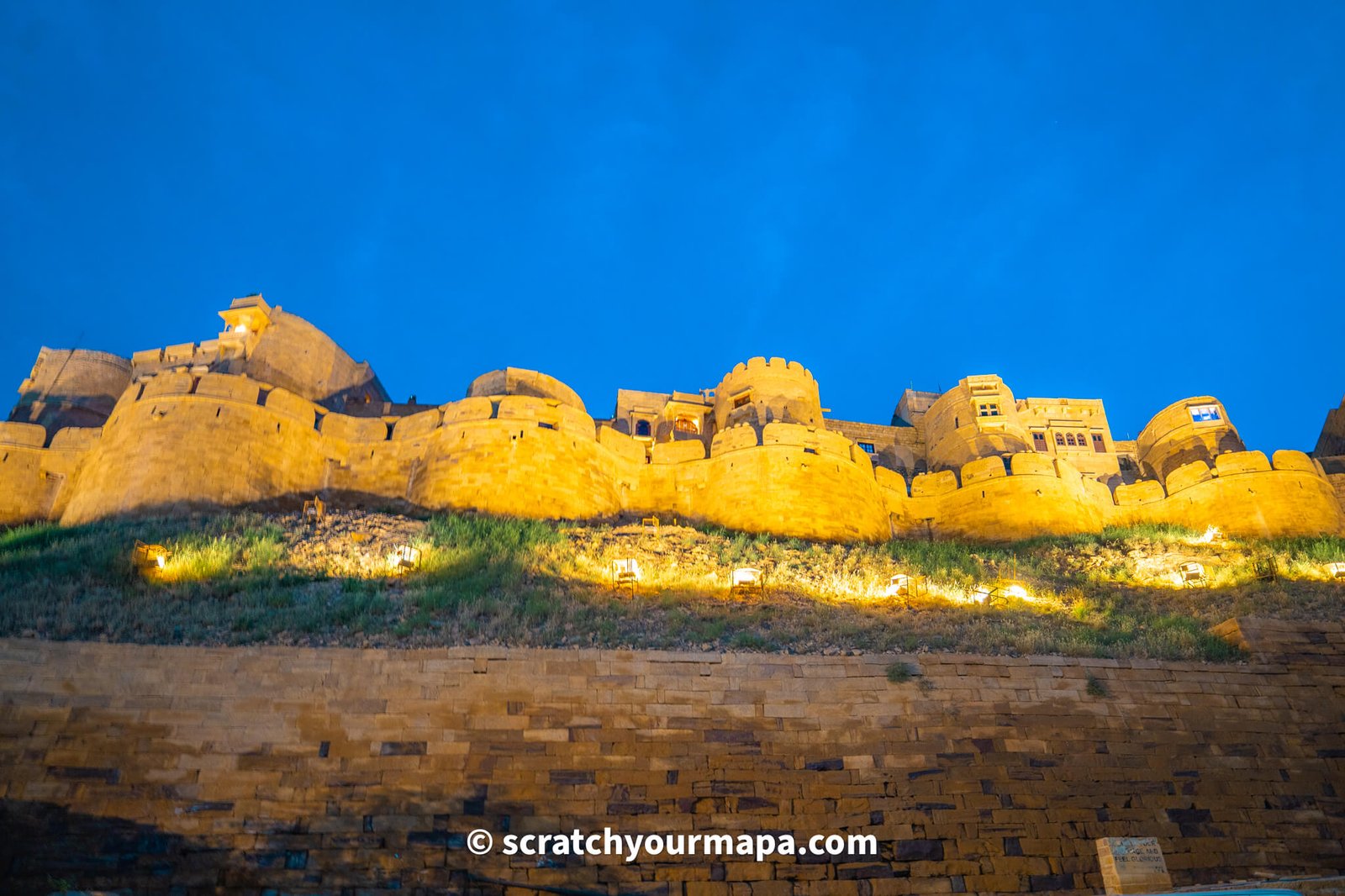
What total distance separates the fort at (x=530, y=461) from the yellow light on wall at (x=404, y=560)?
663 cm

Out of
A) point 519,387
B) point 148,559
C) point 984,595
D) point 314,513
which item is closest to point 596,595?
point 984,595

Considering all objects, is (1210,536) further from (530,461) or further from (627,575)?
(530,461)

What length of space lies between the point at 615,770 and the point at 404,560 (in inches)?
315

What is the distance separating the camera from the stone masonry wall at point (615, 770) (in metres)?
7.82

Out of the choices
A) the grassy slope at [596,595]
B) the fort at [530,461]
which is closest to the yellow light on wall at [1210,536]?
the grassy slope at [596,595]

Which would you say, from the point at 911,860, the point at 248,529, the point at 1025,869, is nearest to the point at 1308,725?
the point at 1025,869

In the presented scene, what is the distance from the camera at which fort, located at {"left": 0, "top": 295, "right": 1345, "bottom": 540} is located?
22000 mm

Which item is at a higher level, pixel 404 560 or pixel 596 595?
pixel 404 560

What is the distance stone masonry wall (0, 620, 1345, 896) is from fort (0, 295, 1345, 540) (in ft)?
43.0

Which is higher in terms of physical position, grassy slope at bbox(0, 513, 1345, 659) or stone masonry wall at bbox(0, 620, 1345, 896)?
grassy slope at bbox(0, 513, 1345, 659)

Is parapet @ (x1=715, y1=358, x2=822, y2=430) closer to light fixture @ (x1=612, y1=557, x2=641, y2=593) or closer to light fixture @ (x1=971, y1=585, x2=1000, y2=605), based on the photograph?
light fixture @ (x1=971, y1=585, x2=1000, y2=605)

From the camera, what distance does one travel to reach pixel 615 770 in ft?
28.7

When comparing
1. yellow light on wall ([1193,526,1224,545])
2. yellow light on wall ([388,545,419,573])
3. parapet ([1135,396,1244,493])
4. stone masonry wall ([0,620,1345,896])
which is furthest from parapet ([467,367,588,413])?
parapet ([1135,396,1244,493])

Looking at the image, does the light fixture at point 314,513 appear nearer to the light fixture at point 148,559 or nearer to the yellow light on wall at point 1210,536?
the light fixture at point 148,559
